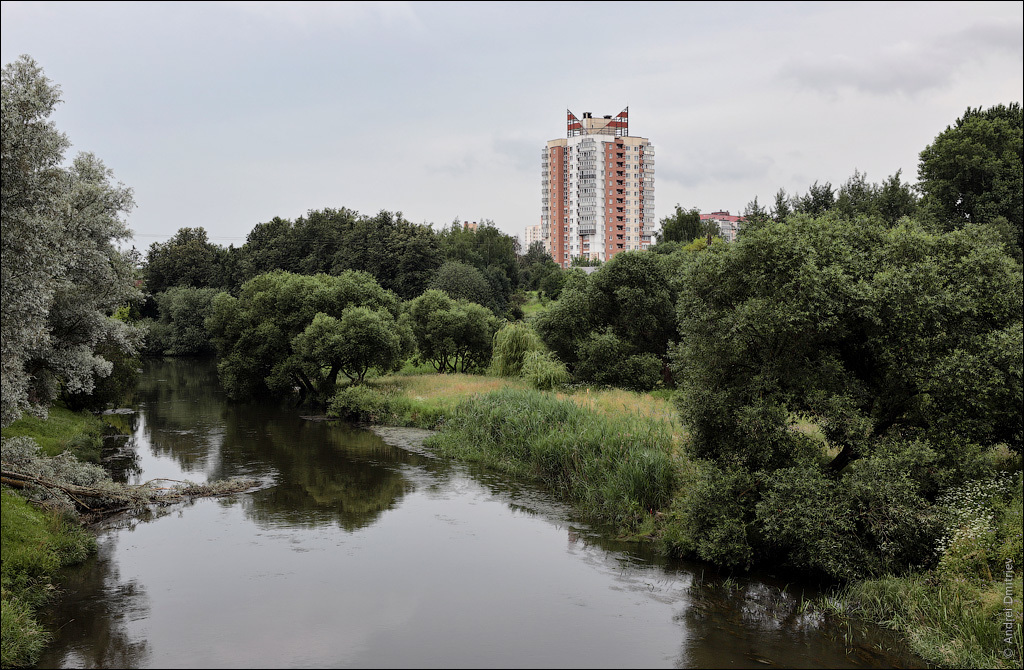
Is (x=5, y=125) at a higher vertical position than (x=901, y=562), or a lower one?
higher

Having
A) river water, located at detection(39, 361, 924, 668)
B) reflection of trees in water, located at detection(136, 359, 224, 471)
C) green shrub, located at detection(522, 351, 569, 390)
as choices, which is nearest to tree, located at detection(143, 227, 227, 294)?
reflection of trees in water, located at detection(136, 359, 224, 471)

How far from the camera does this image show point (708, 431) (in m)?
15.4

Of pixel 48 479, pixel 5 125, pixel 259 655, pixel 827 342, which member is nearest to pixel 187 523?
pixel 48 479

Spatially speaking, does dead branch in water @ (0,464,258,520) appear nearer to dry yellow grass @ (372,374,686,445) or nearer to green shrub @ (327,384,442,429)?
green shrub @ (327,384,442,429)

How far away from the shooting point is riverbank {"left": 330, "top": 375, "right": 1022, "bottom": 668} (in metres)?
11.1

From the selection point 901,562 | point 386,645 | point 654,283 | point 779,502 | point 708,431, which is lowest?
point 386,645

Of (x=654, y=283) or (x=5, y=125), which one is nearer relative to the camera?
(x=5, y=125)

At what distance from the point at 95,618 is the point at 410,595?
5732 mm

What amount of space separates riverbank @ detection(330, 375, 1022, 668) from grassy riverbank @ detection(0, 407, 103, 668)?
12319 mm

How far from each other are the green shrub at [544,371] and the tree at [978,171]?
102ft

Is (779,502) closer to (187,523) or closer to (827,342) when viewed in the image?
(827,342)

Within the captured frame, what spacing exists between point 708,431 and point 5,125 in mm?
15245

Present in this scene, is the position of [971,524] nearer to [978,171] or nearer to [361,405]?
[361,405]

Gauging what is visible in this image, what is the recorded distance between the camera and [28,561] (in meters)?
13.8
